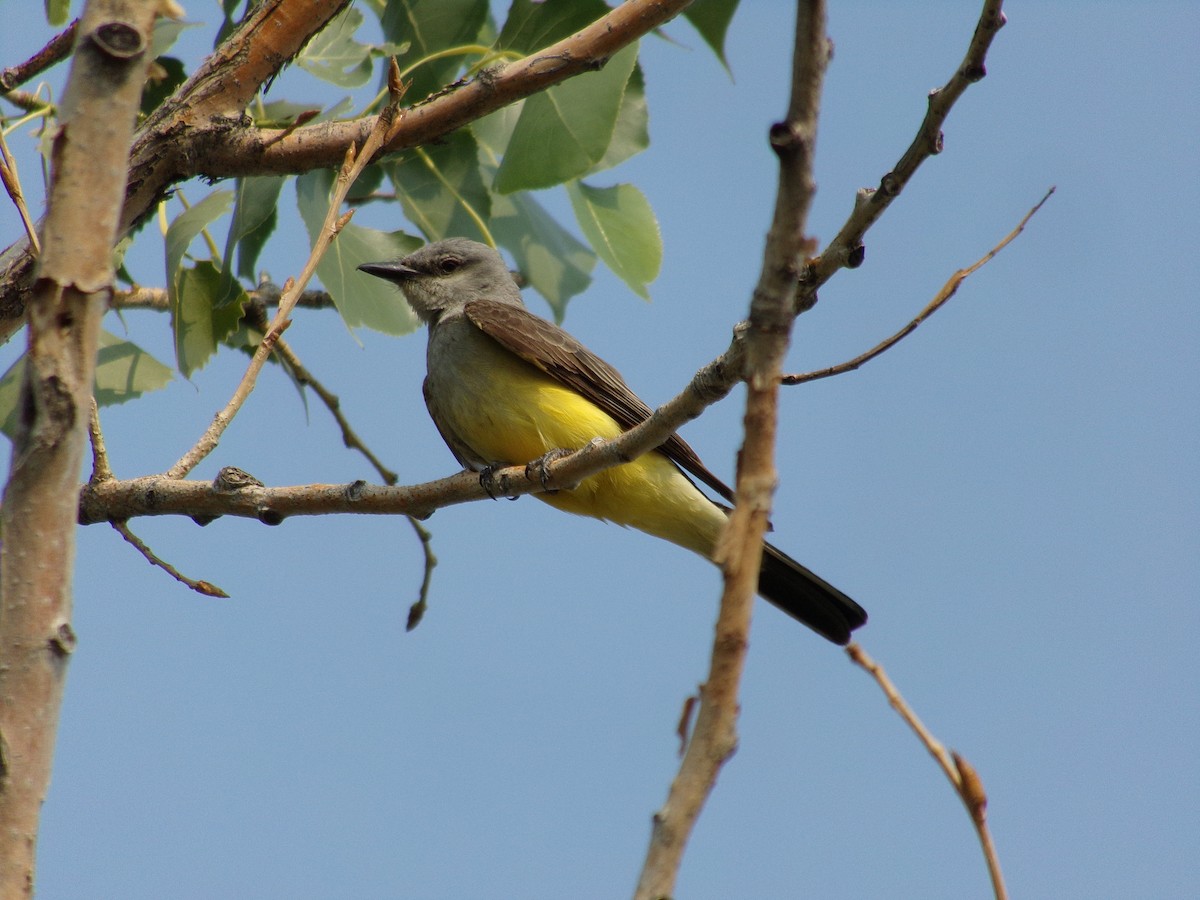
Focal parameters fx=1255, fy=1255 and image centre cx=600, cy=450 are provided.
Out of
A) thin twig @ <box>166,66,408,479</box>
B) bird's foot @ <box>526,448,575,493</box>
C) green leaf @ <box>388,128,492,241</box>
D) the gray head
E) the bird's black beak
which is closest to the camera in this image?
thin twig @ <box>166,66,408,479</box>

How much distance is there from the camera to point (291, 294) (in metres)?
3.69

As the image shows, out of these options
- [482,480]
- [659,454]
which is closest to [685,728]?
[482,480]

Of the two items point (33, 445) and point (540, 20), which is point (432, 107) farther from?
point (33, 445)

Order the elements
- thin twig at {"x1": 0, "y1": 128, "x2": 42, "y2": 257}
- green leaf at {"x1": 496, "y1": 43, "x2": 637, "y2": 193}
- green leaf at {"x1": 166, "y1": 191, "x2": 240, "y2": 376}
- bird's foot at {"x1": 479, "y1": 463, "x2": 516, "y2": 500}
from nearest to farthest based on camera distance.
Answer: thin twig at {"x1": 0, "y1": 128, "x2": 42, "y2": 257}
bird's foot at {"x1": 479, "y1": 463, "x2": 516, "y2": 500}
green leaf at {"x1": 166, "y1": 191, "x2": 240, "y2": 376}
green leaf at {"x1": 496, "y1": 43, "x2": 637, "y2": 193}

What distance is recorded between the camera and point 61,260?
1887 millimetres

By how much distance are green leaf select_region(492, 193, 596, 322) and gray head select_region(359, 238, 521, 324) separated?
0.46m

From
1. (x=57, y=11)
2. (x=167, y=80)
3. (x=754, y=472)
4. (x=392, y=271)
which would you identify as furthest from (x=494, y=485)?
(x=754, y=472)

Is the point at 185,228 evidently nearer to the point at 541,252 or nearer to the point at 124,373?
the point at 124,373

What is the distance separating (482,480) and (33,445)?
7.83 ft

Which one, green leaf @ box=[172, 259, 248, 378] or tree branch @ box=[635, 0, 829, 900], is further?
green leaf @ box=[172, 259, 248, 378]

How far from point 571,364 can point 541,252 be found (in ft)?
2.07

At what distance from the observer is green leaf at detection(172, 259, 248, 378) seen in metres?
4.88

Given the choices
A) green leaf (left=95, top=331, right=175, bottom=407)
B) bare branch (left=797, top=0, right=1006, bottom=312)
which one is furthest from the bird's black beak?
bare branch (left=797, top=0, right=1006, bottom=312)

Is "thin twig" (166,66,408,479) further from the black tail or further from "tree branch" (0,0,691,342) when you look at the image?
the black tail
